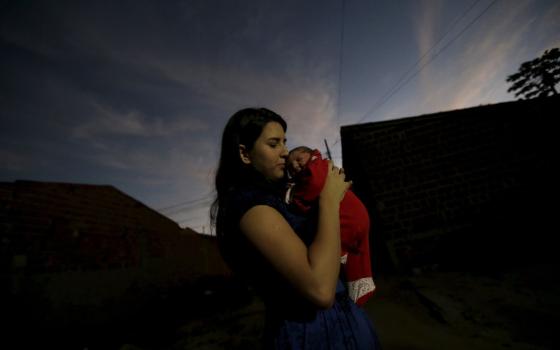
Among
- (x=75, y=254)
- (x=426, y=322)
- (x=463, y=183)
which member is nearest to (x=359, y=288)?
(x=426, y=322)

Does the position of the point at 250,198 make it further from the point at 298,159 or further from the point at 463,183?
the point at 463,183

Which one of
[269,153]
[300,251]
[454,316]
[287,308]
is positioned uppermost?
[269,153]

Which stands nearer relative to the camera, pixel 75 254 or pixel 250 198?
pixel 250 198

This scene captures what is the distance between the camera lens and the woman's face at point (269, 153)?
142cm

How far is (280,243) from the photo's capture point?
963 millimetres

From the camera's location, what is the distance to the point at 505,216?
7.08 metres

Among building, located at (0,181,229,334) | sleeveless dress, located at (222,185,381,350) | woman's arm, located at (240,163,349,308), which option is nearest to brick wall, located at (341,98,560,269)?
sleeveless dress, located at (222,185,381,350)

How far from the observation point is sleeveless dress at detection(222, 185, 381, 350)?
1102 mm

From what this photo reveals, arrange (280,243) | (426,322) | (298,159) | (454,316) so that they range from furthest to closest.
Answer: (426,322)
(454,316)
(298,159)
(280,243)

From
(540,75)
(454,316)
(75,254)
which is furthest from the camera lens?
(540,75)

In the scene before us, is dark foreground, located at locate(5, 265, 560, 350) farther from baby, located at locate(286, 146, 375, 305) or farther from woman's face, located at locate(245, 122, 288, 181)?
woman's face, located at locate(245, 122, 288, 181)

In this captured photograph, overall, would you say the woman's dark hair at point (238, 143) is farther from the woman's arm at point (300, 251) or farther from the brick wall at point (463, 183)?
the brick wall at point (463, 183)

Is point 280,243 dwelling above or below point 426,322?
above

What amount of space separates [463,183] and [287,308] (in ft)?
26.8
